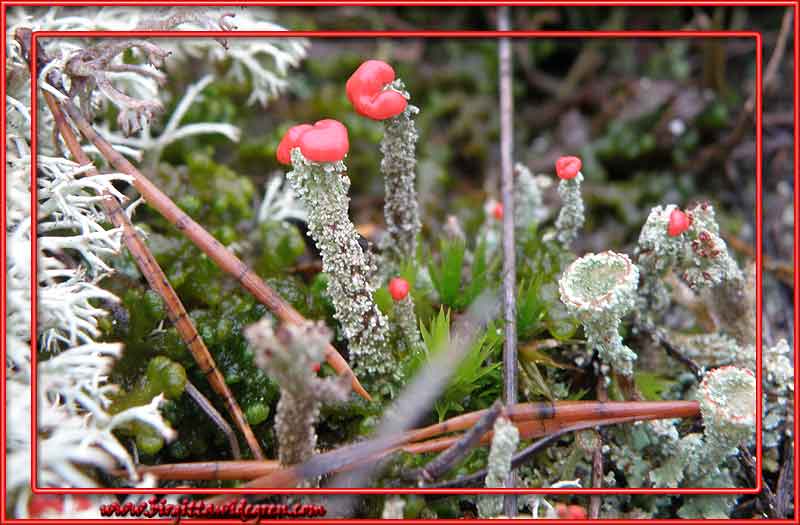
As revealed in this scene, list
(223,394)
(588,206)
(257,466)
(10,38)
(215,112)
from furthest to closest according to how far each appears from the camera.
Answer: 1. (588,206)
2. (215,112)
3. (10,38)
4. (223,394)
5. (257,466)

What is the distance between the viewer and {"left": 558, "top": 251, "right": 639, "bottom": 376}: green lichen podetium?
146 centimetres

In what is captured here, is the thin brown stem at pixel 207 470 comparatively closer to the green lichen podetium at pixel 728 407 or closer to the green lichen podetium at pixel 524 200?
the green lichen podetium at pixel 728 407

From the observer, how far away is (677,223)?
1636 millimetres

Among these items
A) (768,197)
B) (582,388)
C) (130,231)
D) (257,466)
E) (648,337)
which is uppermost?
(768,197)

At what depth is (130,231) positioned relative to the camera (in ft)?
5.42

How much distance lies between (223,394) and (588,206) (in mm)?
1641

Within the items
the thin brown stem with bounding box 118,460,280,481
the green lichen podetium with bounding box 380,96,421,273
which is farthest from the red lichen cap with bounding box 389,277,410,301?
the thin brown stem with bounding box 118,460,280,481

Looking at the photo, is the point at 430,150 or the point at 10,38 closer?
the point at 10,38

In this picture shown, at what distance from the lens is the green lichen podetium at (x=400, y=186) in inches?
63.9

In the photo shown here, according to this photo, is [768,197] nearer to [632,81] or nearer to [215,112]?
[632,81]

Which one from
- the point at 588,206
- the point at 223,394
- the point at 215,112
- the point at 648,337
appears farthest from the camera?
the point at 588,206

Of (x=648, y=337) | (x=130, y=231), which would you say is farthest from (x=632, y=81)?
(x=130, y=231)

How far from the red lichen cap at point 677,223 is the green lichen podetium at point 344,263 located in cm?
71

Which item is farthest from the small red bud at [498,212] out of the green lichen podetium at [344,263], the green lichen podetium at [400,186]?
the green lichen podetium at [344,263]
